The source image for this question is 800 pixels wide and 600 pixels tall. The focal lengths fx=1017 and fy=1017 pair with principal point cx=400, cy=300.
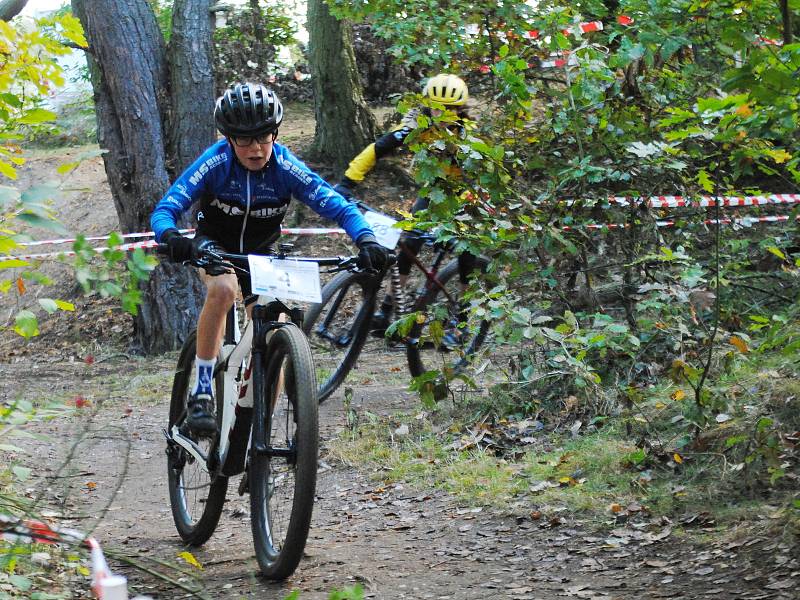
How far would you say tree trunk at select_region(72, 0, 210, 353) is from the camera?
35.4 ft

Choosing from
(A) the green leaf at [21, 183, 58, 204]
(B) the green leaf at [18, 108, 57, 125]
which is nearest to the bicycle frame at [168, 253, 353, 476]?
(B) the green leaf at [18, 108, 57, 125]

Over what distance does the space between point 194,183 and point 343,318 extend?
9.71 ft

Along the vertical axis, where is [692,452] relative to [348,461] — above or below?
above

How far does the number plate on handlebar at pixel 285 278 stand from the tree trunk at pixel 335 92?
32.3ft

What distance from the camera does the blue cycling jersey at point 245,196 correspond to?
5.01 metres

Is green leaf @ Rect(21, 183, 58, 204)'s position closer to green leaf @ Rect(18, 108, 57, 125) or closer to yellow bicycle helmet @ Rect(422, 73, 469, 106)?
green leaf @ Rect(18, 108, 57, 125)

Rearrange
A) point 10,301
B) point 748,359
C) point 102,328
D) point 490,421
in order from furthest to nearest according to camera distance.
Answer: point 10,301 < point 102,328 < point 490,421 < point 748,359

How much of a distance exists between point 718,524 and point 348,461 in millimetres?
2679

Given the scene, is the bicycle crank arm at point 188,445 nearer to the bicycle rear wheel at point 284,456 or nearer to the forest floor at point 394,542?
the forest floor at point 394,542

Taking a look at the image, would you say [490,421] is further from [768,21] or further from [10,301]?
[10,301]

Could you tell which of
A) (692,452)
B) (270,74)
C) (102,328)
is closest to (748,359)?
(692,452)

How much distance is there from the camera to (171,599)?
4332 millimetres


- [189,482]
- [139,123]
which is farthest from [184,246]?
[139,123]

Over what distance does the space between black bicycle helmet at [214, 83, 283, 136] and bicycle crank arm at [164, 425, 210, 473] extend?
1586 millimetres
